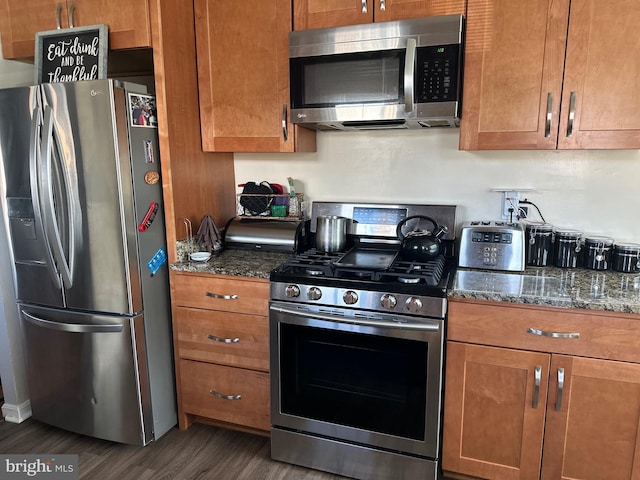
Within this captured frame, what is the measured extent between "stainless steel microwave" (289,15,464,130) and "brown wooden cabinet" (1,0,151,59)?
69 cm

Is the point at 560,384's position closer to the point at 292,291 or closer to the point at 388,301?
the point at 388,301

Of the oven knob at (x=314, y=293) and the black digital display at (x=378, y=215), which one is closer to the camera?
the oven knob at (x=314, y=293)

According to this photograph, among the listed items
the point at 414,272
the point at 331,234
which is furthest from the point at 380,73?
the point at 414,272

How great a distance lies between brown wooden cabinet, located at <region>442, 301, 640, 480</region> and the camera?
1.58 meters

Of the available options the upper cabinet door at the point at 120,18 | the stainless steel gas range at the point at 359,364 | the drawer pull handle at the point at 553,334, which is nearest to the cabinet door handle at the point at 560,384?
the drawer pull handle at the point at 553,334

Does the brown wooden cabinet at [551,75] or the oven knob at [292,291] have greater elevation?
the brown wooden cabinet at [551,75]

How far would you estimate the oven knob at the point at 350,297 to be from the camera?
5.81 feet

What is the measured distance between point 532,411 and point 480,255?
0.64 metres

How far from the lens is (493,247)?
6.42 ft

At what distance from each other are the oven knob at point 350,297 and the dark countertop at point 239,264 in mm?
366

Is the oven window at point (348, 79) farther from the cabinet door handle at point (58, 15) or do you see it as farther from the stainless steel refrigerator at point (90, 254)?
the cabinet door handle at point (58, 15)

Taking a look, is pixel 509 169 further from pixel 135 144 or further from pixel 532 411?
pixel 135 144

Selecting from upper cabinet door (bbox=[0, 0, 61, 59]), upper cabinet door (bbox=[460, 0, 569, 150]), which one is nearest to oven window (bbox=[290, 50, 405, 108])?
upper cabinet door (bbox=[460, 0, 569, 150])

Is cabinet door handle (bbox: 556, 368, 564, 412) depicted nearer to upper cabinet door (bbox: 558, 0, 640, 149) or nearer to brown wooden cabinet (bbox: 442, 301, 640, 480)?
brown wooden cabinet (bbox: 442, 301, 640, 480)
